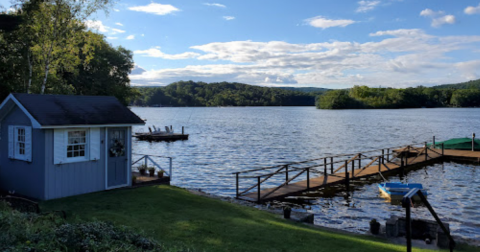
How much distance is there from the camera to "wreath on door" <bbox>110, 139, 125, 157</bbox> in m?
15.3

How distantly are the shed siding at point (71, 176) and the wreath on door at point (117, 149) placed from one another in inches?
16.2

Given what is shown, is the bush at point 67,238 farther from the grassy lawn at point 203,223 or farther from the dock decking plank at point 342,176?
the dock decking plank at point 342,176

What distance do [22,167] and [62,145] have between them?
207 centimetres

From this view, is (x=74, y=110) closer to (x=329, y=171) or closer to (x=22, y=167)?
(x=22, y=167)

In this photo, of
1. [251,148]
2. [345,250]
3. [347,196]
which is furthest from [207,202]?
[251,148]

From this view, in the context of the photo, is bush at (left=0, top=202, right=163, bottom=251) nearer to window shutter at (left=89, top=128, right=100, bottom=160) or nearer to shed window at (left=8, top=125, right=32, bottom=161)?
shed window at (left=8, top=125, right=32, bottom=161)

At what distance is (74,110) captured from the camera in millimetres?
14633

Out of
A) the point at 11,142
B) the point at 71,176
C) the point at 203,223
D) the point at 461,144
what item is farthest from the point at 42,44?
the point at 461,144

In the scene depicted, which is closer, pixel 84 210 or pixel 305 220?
pixel 84 210

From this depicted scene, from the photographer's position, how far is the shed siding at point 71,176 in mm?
13438

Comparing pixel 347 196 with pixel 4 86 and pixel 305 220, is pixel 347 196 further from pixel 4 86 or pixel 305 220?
pixel 4 86

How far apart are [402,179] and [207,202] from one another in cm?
1898

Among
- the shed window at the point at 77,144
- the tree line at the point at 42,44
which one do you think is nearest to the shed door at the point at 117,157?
the shed window at the point at 77,144

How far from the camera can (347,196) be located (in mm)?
21609
